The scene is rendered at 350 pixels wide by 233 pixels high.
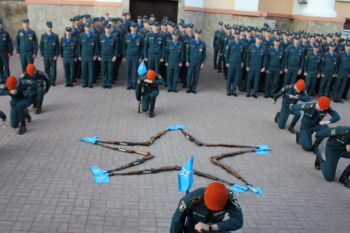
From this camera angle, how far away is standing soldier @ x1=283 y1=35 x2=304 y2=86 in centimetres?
1302

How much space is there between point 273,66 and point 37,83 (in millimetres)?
7593

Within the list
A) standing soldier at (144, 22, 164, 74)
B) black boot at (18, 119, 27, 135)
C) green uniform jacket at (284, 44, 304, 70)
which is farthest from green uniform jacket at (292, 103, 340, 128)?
black boot at (18, 119, 27, 135)

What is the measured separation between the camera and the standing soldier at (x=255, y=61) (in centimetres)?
1285

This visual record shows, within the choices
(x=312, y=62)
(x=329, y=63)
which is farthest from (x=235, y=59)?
(x=329, y=63)

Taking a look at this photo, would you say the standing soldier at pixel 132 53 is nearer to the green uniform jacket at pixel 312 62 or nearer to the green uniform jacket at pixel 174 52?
the green uniform jacket at pixel 174 52

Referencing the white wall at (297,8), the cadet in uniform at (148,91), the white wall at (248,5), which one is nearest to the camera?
the cadet in uniform at (148,91)

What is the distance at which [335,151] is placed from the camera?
7.22m

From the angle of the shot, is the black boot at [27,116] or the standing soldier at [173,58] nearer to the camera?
the black boot at [27,116]

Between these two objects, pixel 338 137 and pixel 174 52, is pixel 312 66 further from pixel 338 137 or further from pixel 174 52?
pixel 338 137

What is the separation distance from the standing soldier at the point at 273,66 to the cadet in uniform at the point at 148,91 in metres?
4.72

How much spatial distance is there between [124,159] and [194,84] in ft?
20.8

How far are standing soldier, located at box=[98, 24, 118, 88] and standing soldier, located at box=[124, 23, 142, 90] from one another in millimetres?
399

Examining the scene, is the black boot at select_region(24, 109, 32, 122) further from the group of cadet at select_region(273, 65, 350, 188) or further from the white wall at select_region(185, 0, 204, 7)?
the white wall at select_region(185, 0, 204, 7)

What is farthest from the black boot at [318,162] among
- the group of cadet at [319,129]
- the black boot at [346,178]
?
the black boot at [346,178]
